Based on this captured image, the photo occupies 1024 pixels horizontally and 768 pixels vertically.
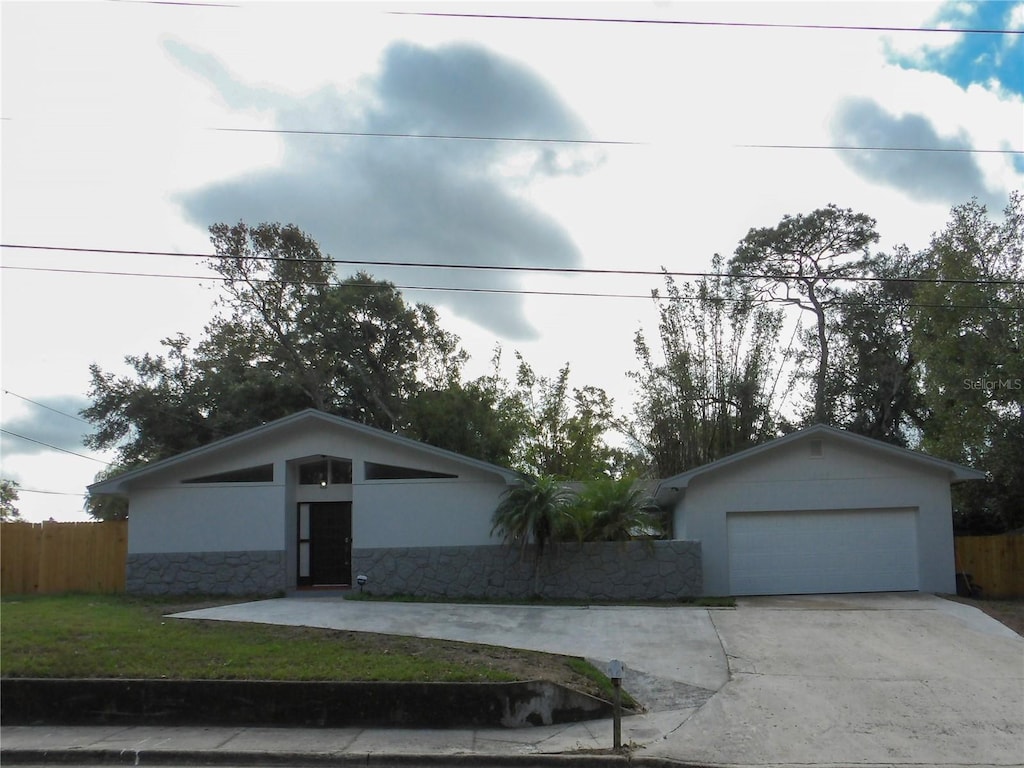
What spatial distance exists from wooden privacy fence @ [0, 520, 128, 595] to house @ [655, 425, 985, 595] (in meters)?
13.5

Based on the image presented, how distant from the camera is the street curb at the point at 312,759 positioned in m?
8.99

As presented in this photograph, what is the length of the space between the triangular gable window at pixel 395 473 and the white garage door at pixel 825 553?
702 centimetres

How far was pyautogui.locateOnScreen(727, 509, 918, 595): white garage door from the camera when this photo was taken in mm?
19625

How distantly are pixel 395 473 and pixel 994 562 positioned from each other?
1416 cm

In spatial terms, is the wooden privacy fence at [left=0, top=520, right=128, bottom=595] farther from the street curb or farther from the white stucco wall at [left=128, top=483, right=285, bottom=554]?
the street curb

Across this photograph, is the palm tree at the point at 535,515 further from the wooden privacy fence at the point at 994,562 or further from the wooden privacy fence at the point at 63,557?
the wooden privacy fence at the point at 63,557

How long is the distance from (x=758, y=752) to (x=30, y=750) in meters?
7.76

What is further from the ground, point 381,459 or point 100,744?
point 381,459

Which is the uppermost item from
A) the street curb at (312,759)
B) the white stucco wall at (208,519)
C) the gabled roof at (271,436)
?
the gabled roof at (271,436)

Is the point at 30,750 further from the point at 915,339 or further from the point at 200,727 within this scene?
the point at 915,339

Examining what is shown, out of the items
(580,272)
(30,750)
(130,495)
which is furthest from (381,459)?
(30,750)

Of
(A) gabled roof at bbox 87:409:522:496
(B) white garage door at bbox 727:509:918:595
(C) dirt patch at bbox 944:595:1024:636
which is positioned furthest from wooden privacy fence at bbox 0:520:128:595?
(C) dirt patch at bbox 944:595:1024:636

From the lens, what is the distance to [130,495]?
69.4 feet

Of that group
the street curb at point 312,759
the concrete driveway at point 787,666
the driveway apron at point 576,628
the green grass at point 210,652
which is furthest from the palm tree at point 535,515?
the street curb at point 312,759
